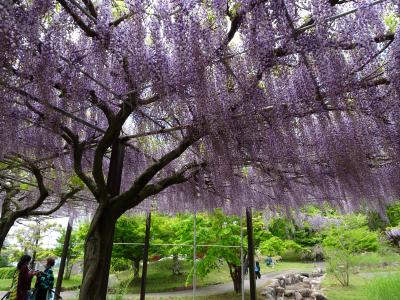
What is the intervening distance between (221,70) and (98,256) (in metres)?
2.15

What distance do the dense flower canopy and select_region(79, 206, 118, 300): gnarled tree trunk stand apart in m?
0.39

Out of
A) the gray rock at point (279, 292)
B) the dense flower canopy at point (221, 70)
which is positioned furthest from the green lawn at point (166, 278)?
the dense flower canopy at point (221, 70)

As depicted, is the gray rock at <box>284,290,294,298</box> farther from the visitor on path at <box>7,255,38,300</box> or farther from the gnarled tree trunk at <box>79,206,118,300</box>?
the gnarled tree trunk at <box>79,206,118,300</box>

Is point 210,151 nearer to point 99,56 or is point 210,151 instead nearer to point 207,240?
point 99,56

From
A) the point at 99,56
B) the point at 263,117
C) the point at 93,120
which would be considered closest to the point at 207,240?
the point at 93,120

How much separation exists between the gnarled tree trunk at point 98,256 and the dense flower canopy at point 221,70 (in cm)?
39

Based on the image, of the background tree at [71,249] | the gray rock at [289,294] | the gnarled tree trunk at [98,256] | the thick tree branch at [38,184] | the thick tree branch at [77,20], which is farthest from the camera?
the background tree at [71,249]

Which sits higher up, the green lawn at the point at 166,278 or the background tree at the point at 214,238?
the background tree at the point at 214,238

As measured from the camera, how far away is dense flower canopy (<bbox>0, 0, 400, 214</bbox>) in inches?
93.4

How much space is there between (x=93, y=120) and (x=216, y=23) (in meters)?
2.26

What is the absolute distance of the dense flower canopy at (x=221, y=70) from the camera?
237 centimetres

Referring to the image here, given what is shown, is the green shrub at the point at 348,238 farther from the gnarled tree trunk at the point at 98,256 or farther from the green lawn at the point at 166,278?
the gnarled tree trunk at the point at 98,256

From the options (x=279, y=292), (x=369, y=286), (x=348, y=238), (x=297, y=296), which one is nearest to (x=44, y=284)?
(x=369, y=286)

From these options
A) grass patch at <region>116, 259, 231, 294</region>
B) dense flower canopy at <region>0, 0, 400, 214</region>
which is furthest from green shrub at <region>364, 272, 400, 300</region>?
grass patch at <region>116, 259, 231, 294</region>
